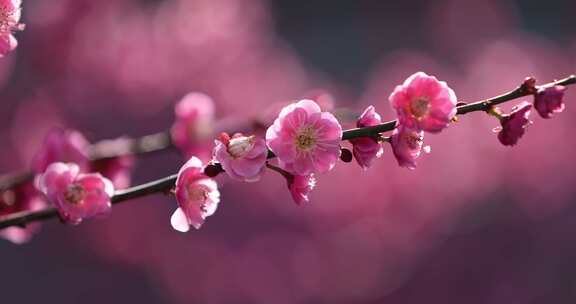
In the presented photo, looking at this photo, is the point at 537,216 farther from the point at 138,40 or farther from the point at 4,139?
the point at 4,139

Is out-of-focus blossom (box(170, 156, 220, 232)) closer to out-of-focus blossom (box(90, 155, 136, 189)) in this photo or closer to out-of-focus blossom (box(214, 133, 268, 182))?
out-of-focus blossom (box(214, 133, 268, 182))

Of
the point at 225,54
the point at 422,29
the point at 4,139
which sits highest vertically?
the point at 422,29

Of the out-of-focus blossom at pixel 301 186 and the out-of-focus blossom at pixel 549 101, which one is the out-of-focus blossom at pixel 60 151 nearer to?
the out-of-focus blossom at pixel 301 186

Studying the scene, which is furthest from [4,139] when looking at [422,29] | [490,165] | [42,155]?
[422,29]

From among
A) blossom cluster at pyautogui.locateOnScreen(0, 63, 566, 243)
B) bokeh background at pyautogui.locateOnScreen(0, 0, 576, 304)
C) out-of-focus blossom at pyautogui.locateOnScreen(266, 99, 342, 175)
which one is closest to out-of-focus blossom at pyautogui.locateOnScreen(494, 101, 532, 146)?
blossom cluster at pyautogui.locateOnScreen(0, 63, 566, 243)

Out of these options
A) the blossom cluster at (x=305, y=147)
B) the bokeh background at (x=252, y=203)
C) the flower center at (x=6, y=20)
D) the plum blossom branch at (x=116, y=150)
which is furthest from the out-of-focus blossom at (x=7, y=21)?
the bokeh background at (x=252, y=203)

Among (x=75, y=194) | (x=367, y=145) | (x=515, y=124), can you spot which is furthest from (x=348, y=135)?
(x=75, y=194)

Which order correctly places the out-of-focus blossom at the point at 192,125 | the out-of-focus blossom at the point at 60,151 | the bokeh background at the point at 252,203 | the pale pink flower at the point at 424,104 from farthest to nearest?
the bokeh background at the point at 252,203 → the out-of-focus blossom at the point at 192,125 → the out-of-focus blossom at the point at 60,151 → the pale pink flower at the point at 424,104
